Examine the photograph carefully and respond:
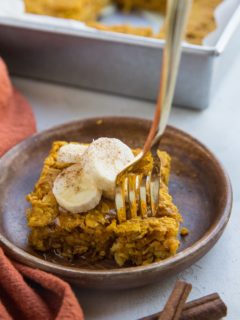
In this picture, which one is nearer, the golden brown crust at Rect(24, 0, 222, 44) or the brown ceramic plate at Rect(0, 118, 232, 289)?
the brown ceramic plate at Rect(0, 118, 232, 289)

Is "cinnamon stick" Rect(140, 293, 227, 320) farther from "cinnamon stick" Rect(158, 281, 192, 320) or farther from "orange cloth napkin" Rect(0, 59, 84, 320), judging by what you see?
"orange cloth napkin" Rect(0, 59, 84, 320)

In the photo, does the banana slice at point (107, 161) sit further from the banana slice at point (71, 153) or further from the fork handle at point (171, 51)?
the fork handle at point (171, 51)

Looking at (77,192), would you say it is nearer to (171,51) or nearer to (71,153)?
(71,153)

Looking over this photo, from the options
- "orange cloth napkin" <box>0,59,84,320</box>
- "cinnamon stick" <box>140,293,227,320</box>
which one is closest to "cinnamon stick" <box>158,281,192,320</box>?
"cinnamon stick" <box>140,293,227,320</box>

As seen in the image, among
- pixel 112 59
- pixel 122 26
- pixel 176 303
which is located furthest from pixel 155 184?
pixel 122 26

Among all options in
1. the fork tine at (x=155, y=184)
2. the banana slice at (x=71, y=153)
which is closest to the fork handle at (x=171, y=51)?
the fork tine at (x=155, y=184)

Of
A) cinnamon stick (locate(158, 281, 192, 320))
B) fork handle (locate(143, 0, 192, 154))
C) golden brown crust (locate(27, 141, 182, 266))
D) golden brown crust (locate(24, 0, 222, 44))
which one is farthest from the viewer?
golden brown crust (locate(24, 0, 222, 44))

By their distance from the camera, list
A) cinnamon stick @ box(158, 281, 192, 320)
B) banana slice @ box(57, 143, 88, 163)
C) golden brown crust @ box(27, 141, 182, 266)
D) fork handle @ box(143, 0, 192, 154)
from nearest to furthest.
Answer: fork handle @ box(143, 0, 192, 154), cinnamon stick @ box(158, 281, 192, 320), golden brown crust @ box(27, 141, 182, 266), banana slice @ box(57, 143, 88, 163)
